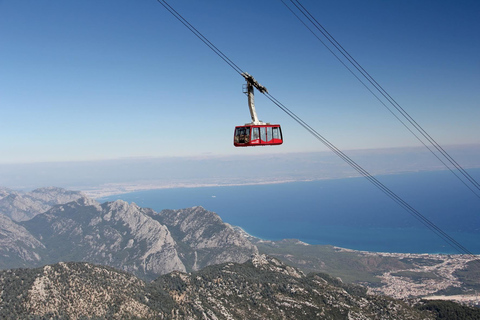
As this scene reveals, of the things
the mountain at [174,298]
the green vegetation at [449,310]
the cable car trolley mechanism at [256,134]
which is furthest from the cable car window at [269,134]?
the green vegetation at [449,310]

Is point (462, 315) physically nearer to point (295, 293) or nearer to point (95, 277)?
point (295, 293)

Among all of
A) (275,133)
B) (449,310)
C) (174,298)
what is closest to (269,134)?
(275,133)

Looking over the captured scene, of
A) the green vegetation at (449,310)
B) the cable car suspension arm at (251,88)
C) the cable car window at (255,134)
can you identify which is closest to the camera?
the cable car suspension arm at (251,88)

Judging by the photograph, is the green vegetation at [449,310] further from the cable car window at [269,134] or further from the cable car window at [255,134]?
the cable car window at [255,134]

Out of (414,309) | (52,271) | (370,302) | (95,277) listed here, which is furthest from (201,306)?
(414,309)

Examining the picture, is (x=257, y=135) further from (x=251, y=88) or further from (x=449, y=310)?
A: (x=449, y=310)

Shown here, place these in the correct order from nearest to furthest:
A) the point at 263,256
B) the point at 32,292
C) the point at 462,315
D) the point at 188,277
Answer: the point at 32,292
the point at 462,315
the point at 188,277
the point at 263,256

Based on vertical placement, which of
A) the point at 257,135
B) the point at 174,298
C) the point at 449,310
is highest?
the point at 257,135
